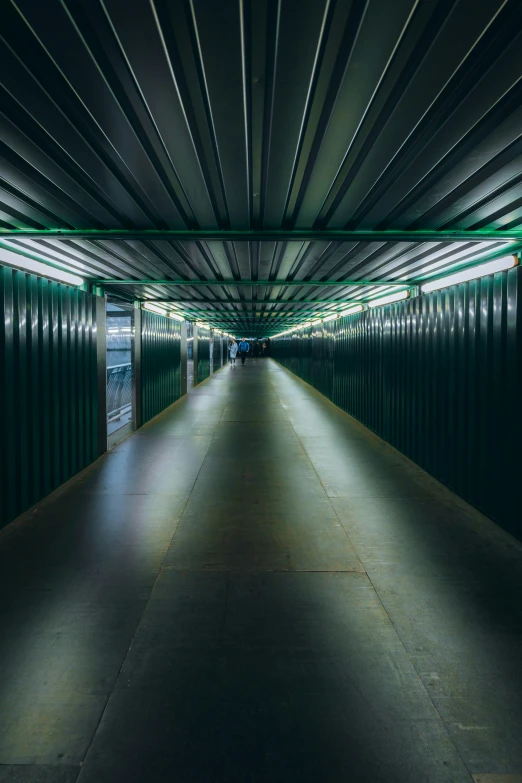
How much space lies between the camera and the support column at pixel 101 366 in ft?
28.4

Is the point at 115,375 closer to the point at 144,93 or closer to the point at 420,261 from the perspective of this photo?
the point at 420,261

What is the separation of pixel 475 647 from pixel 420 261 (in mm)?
6840

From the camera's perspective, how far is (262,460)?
8.51 m

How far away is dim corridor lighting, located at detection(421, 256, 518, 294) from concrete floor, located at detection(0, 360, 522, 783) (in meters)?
3.92

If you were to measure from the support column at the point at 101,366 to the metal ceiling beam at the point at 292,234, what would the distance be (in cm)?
298

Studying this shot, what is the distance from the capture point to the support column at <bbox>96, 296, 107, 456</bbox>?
8.66 metres

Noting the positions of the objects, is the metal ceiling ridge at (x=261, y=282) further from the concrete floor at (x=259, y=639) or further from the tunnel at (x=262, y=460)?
the concrete floor at (x=259, y=639)

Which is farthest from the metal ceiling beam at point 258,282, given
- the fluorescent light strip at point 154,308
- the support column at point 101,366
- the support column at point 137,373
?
the fluorescent light strip at point 154,308

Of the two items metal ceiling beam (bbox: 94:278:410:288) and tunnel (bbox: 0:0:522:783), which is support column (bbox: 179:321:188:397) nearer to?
metal ceiling beam (bbox: 94:278:410:288)

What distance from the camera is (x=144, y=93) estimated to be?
3.04 meters

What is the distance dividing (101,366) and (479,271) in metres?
8.23

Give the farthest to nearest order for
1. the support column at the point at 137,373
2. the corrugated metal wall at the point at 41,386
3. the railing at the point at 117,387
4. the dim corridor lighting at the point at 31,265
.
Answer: the railing at the point at 117,387, the support column at the point at 137,373, the dim corridor lighting at the point at 31,265, the corrugated metal wall at the point at 41,386

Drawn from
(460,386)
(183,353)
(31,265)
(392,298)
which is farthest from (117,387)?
(460,386)

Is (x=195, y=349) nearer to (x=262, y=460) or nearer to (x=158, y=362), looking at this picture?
(x=158, y=362)
